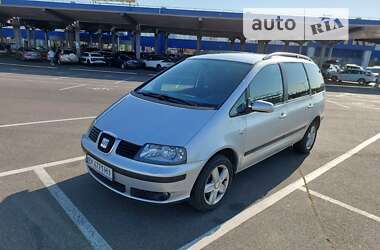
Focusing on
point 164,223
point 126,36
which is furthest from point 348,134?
point 126,36

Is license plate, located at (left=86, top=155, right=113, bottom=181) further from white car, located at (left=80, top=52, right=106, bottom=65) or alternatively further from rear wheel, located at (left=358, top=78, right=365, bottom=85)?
rear wheel, located at (left=358, top=78, right=365, bottom=85)

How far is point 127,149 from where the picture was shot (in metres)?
3.27

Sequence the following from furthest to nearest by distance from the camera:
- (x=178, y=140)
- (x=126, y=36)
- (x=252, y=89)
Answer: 1. (x=126, y=36)
2. (x=252, y=89)
3. (x=178, y=140)

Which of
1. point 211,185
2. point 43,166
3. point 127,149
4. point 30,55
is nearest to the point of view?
point 127,149

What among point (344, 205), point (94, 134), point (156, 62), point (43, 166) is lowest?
point (344, 205)

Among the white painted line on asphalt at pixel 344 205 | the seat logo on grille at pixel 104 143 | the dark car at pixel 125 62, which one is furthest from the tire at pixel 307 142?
the dark car at pixel 125 62

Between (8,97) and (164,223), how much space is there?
915 centimetres

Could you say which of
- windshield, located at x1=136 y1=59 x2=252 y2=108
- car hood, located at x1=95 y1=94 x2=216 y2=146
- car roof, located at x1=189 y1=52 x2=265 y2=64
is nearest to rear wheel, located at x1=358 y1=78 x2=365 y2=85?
car roof, located at x1=189 y1=52 x2=265 y2=64

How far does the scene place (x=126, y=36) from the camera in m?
65.5

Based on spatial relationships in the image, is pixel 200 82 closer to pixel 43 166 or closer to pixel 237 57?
pixel 237 57

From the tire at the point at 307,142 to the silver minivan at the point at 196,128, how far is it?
30.0 inches

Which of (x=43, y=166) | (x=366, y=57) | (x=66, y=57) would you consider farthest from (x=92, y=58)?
(x=366, y=57)

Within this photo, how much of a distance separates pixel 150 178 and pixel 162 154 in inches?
10.2

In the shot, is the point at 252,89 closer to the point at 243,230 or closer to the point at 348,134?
the point at 243,230
